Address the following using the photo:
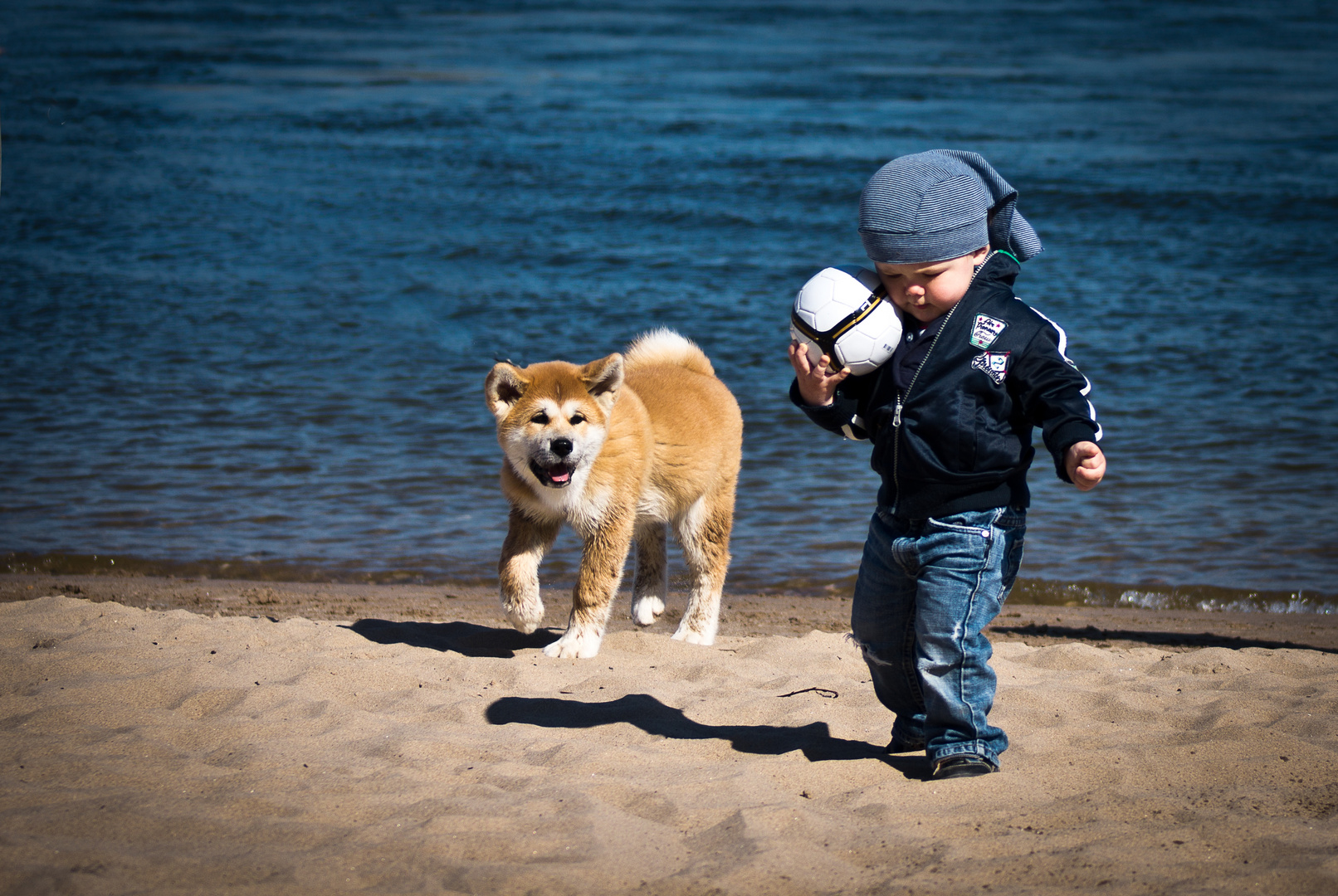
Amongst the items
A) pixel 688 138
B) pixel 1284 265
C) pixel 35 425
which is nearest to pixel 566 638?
pixel 35 425

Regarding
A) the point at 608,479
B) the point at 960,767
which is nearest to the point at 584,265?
the point at 608,479

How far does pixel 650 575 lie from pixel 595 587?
33.6 inches

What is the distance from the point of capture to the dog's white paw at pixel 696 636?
593 centimetres

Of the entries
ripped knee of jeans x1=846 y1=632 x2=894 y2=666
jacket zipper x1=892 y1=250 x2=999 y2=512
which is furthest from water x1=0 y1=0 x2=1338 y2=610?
jacket zipper x1=892 y1=250 x2=999 y2=512

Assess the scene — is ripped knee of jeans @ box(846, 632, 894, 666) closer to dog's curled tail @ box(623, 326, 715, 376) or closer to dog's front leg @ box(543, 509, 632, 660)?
dog's front leg @ box(543, 509, 632, 660)

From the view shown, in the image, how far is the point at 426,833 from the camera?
10.6ft

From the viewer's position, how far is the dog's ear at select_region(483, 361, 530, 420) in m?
5.35

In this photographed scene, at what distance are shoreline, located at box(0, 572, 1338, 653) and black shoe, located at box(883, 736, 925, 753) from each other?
202cm

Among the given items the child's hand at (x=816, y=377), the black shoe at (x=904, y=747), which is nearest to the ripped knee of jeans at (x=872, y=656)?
the black shoe at (x=904, y=747)

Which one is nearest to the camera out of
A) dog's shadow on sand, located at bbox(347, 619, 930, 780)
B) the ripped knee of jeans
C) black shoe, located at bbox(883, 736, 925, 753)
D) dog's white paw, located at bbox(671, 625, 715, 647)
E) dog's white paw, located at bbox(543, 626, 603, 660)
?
the ripped knee of jeans

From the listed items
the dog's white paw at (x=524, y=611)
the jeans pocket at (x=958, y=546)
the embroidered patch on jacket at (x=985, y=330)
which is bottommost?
the dog's white paw at (x=524, y=611)

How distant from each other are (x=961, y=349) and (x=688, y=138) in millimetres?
18760

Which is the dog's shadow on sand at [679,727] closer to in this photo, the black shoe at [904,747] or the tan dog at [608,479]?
the black shoe at [904,747]

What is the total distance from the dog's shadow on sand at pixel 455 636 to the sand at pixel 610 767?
0.02 metres
